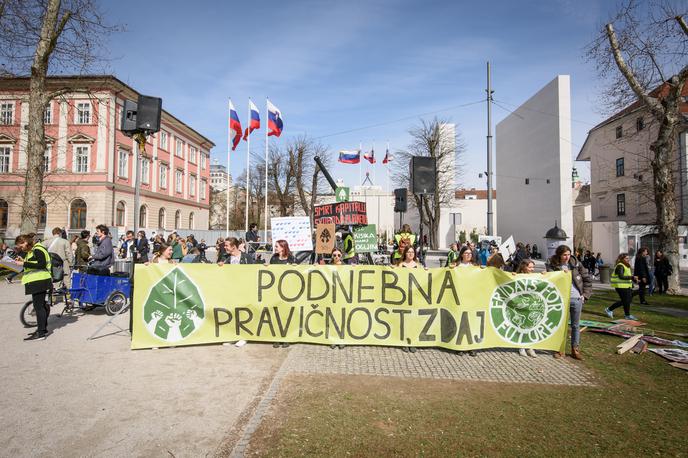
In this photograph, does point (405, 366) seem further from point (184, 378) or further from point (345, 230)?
point (345, 230)

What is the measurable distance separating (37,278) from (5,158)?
41.2m

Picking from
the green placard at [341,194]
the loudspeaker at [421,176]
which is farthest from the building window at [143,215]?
the loudspeaker at [421,176]

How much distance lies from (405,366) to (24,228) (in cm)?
1550

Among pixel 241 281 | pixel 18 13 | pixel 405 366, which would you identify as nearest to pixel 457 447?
pixel 405 366

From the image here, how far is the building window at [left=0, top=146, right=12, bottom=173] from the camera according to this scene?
36906 millimetres

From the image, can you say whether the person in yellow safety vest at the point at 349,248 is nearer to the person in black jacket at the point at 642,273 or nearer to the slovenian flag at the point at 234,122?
the person in black jacket at the point at 642,273

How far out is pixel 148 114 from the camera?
25.4 ft

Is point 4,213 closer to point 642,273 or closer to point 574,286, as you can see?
point 574,286

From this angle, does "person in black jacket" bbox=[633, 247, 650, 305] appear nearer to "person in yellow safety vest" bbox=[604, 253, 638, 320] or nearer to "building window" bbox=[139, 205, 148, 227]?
"person in yellow safety vest" bbox=[604, 253, 638, 320]

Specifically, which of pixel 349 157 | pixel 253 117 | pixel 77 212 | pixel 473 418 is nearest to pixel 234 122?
pixel 253 117

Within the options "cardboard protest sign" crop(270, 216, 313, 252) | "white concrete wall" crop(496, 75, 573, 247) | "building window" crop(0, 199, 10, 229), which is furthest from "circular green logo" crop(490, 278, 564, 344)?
"building window" crop(0, 199, 10, 229)

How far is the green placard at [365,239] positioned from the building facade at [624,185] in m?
18.7

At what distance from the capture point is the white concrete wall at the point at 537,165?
86.3ft

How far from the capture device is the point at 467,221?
5431 cm
